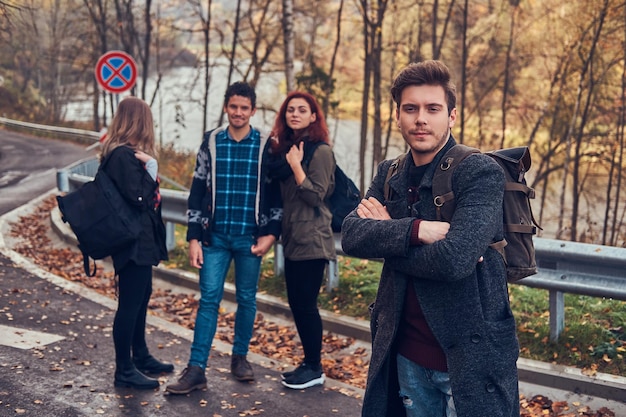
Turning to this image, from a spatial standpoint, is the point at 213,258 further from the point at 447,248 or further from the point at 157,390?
the point at 447,248

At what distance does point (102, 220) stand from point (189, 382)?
130 cm

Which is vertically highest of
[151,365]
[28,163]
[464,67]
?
[464,67]

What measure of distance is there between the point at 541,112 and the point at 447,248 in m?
29.5

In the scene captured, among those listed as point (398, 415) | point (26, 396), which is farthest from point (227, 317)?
point (398, 415)

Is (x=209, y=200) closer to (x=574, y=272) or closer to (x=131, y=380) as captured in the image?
(x=131, y=380)

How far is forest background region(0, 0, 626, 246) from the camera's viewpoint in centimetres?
2691

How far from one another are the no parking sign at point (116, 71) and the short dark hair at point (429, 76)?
13555 millimetres

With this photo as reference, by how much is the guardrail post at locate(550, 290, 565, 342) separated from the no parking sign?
1160 centimetres

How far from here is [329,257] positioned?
5.73 meters

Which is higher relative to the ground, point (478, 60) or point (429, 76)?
point (478, 60)

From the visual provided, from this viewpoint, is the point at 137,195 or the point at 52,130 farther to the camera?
the point at 52,130

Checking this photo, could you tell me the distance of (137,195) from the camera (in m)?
5.57

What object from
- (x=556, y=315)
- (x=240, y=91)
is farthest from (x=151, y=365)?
(x=556, y=315)

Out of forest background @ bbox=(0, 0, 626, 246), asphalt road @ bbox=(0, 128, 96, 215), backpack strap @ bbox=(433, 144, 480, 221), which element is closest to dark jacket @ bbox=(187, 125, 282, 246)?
backpack strap @ bbox=(433, 144, 480, 221)
